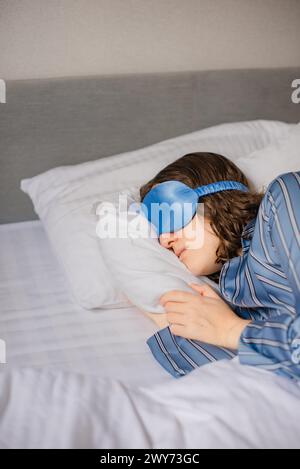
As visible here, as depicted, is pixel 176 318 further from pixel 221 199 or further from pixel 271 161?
pixel 271 161

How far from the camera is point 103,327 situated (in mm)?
1350

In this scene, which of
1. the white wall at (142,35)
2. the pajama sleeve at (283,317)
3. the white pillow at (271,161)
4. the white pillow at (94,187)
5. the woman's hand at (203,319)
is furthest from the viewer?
the white wall at (142,35)

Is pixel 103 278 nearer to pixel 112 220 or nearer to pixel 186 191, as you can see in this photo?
pixel 112 220

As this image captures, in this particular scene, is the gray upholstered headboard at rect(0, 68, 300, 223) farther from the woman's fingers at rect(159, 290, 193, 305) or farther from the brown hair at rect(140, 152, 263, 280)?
the woman's fingers at rect(159, 290, 193, 305)

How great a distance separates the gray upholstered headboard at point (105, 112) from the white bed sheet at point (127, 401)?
2.07 feet

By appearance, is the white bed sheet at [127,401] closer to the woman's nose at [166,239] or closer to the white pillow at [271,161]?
the woman's nose at [166,239]

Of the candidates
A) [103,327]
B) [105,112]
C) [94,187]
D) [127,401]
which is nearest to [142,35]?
[105,112]

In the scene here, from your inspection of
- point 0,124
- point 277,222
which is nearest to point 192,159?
point 277,222

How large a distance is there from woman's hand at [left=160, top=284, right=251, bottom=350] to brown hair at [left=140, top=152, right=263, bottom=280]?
0.47 feet

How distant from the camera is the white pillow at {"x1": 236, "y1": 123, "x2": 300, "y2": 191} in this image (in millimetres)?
1535

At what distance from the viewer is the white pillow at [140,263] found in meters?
1.27

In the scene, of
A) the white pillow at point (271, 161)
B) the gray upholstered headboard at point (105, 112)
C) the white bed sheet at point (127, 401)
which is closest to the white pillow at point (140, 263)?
the white bed sheet at point (127, 401)

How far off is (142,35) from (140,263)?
86 cm

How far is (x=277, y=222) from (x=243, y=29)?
1.05m
